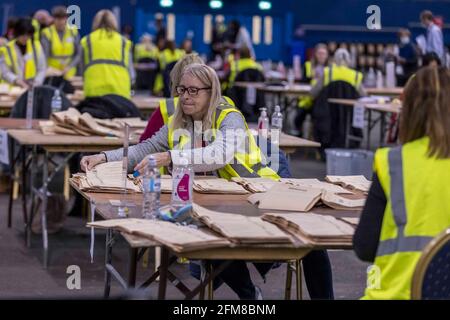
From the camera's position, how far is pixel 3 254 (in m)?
7.91

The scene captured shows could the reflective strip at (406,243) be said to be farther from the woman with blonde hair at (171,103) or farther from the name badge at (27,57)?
the name badge at (27,57)

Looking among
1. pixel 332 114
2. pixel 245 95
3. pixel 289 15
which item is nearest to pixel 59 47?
pixel 332 114

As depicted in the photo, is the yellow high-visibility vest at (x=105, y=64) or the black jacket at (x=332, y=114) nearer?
the yellow high-visibility vest at (x=105, y=64)

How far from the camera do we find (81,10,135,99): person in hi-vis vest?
1059cm

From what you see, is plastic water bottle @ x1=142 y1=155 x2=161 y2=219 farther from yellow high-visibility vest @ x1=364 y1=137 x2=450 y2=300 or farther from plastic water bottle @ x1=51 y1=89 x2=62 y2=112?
plastic water bottle @ x1=51 y1=89 x2=62 y2=112

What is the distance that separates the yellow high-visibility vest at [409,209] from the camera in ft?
11.7

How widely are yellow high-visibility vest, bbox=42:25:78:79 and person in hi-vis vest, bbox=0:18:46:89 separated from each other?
1988mm

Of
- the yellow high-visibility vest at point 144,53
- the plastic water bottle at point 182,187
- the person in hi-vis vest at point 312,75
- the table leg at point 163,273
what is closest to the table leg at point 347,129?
the person in hi-vis vest at point 312,75

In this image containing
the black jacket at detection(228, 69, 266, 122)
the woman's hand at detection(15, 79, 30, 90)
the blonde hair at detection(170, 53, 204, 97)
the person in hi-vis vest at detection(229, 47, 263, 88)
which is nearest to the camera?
the blonde hair at detection(170, 53, 204, 97)

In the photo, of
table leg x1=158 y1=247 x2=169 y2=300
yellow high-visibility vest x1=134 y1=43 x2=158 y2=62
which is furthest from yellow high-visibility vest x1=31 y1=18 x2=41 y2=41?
yellow high-visibility vest x1=134 y1=43 x2=158 y2=62

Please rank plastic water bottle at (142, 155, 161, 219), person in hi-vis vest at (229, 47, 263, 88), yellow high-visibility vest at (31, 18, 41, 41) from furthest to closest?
person in hi-vis vest at (229, 47, 263, 88), yellow high-visibility vest at (31, 18, 41, 41), plastic water bottle at (142, 155, 161, 219)

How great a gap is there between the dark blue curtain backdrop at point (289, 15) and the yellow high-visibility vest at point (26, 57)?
1682 cm

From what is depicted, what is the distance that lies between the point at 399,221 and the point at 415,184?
0.43 feet

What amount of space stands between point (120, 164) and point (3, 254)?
8.71ft
